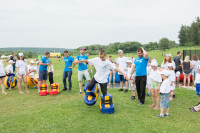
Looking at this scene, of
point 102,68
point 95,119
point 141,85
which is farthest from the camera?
point 141,85

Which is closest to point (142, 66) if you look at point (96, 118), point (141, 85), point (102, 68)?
point (141, 85)

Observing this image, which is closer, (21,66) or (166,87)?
(166,87)

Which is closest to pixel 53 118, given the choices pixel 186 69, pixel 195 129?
pixel 195 129

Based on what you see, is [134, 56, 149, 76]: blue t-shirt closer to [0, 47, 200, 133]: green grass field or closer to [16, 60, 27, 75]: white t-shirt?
[0, 47, 200, 133]: green grass field

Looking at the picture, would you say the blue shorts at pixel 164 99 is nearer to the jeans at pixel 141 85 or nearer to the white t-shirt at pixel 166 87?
the white t-shirt at pixel 166 87

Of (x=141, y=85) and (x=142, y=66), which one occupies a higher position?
(x=142, y=66)

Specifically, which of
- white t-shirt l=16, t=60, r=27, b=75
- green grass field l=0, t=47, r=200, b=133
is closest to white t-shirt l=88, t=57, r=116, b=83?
green grass field l=0, t=47, r=200, b=133

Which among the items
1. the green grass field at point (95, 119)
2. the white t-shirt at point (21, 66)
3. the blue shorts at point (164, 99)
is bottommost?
the green grass field at point (95, 119)

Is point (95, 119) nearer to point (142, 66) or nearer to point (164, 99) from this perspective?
point (164, 99)

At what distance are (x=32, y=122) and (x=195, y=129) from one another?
15.3ft

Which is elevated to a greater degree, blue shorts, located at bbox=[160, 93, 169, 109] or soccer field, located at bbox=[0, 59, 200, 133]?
blue shorts, located at bbox=[160, 93, 169, 109]

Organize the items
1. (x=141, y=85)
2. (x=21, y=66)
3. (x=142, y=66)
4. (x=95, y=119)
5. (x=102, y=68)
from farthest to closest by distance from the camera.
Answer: (x=21, y=66) → (x=141, y=85) → (x=142, y=66) → (x=102, y=68) → (x=95, y=119)

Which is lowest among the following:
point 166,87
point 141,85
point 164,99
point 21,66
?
point 164,99

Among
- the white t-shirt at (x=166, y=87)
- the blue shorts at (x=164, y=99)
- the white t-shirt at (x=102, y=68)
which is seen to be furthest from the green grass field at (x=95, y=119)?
the white t-shirt at (x=102, y=68)
